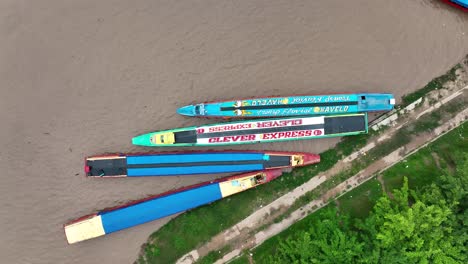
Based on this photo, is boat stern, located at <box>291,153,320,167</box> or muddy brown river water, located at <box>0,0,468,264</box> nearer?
boat stern, located at <box>291,153,320,167</box>

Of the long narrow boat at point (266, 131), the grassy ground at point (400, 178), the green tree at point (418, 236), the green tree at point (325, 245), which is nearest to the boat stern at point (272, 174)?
the long narrow boat at point (266, 131)

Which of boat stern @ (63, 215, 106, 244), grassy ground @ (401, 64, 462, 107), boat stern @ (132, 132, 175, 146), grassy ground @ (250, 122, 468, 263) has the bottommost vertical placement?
boat stern @ (63, 215, 106, 244)

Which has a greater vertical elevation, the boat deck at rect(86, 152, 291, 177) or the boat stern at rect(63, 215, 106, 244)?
the boat deck at rect(86, 152, 291, 177)

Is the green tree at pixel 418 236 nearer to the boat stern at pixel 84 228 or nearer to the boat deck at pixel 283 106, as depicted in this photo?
the boat deck at pixel 283 106

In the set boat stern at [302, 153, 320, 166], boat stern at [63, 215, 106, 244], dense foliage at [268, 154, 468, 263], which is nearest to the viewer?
dense foliage at [268, 154, 468, 263]

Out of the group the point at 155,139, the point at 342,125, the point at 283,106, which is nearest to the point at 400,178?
the point at 342,125

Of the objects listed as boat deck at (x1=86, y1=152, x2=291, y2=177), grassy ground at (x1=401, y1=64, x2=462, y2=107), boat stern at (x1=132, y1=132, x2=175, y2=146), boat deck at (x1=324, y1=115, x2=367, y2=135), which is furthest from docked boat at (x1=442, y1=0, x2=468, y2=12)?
boat stern at (x1=132, y1=132, x2=175, y2=146)

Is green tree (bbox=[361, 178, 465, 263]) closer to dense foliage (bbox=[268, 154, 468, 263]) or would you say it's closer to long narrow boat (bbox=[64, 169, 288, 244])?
dense foliage (bbox=[268, 154, 468, 263])

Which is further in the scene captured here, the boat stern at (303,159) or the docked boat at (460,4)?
the docked boat at (460,4)
